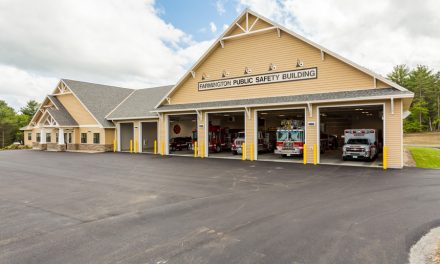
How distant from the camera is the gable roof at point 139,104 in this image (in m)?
29.7

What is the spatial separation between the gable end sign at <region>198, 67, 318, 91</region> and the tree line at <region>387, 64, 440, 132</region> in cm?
5583

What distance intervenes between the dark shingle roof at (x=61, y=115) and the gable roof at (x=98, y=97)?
10.1 feet

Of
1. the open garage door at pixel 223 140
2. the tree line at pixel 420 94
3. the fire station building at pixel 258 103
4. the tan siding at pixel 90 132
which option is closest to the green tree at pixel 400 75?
the tree line at pixel 420 94

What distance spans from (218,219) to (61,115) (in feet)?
107

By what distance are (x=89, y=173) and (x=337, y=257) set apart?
45.7 ft

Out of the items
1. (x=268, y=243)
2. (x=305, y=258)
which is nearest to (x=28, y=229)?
(x=268, y=243)

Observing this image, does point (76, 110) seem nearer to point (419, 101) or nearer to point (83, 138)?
point (83, 138)

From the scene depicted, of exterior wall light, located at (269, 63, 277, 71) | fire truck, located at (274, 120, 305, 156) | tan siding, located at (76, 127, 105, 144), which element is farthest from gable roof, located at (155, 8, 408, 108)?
tan siding, located at (76, 127, 105, 144)

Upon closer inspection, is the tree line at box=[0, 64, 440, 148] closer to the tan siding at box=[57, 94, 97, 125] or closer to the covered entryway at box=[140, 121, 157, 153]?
the tan siding at box=[57, 94, 97, 125]

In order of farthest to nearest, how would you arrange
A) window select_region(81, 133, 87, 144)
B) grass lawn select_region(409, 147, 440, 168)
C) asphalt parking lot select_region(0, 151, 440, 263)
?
window select_region(81, 133, 87, 144)
grass lawn select_region(409, 147, 440, 168)
asphalt parking lot select_region(0, 151, 440, 263)

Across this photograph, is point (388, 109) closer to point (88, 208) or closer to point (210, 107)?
point (210, 107)

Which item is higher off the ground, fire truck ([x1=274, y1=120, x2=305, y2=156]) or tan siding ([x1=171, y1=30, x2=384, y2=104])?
tan siding ([x1=171, y1=30, x2=384, y2=104])

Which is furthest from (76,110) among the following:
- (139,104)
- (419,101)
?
(419,101)

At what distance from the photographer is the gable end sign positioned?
19.0 meters
